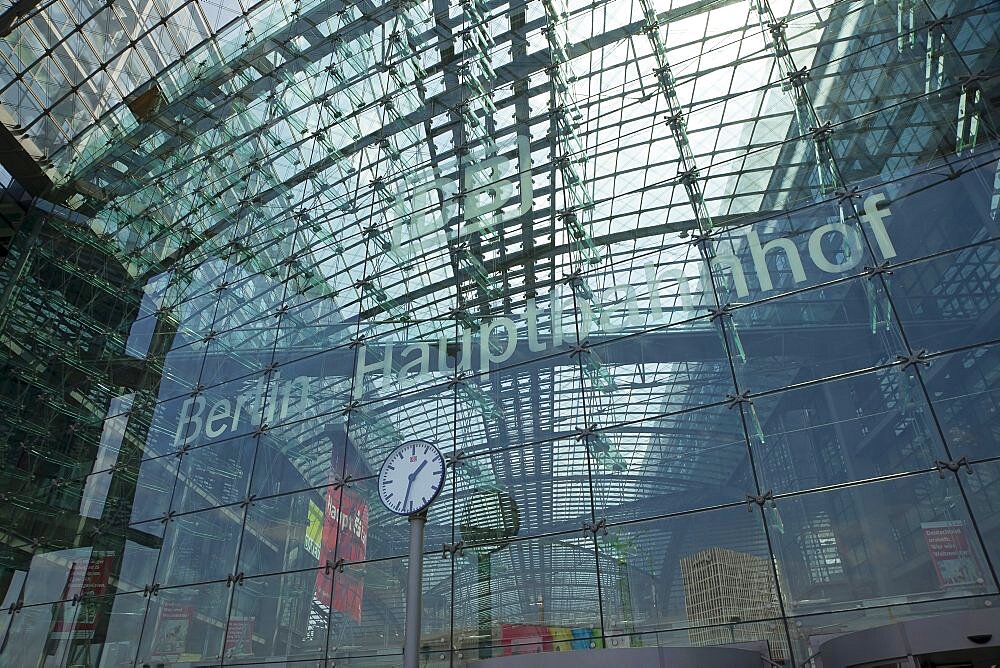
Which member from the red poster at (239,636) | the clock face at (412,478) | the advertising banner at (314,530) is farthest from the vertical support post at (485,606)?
the red poster at (239,636)

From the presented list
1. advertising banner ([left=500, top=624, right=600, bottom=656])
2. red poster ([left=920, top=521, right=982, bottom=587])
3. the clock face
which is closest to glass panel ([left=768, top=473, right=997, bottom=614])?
red poster ([left=920, top=521, right=982, bottom=587])

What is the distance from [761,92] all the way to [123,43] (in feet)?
45.4

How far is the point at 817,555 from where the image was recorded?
25.4ft

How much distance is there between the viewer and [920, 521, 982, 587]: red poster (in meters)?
7.06

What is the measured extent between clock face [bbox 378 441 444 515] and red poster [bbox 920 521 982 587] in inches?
187

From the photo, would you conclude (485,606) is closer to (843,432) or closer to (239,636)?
(239,636)

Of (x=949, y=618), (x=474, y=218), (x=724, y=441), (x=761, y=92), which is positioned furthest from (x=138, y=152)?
(x=949, y=618)

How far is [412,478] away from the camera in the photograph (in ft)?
22.2

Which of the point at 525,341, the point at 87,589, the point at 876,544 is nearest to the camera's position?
the point at 876,544

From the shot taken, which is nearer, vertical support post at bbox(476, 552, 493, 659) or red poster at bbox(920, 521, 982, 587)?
red poster at bbox(920, 521, 982, 587)

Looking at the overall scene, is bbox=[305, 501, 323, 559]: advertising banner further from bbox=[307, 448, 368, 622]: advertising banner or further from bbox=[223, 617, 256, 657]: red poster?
bbox=[223, 617, 256, 657]: red poster

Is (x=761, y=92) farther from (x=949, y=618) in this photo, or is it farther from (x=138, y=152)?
(x=138, y=152)

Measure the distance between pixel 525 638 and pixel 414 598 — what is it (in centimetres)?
317

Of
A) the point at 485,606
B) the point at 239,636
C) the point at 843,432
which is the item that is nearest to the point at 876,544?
the point at 843,432
